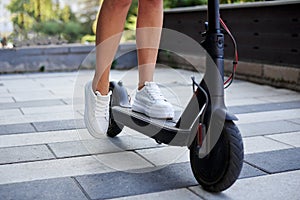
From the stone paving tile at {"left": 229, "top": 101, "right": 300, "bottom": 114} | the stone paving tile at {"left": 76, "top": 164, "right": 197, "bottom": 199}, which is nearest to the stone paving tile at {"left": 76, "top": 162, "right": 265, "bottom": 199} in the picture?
the stone paving tile at {"left": 76, "top": 164, "right": 197, "bottom": 199}

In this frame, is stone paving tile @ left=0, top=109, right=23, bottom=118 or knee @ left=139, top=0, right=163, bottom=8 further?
stone paving tile @ left=0, top=109, right=23, bottom=118

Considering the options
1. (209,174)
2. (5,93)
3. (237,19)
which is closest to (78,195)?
(209,174)

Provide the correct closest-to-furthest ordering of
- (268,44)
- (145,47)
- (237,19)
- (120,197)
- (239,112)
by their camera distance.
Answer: (120,197) < (145,47) < (239,112) < (268,44) < (237,19)

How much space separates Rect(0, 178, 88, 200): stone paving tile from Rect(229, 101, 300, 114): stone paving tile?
1547 mm

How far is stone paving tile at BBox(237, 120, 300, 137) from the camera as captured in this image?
237 cm

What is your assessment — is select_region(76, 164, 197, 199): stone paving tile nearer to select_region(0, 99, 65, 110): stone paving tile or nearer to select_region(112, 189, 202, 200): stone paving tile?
select_region(112, 189, 202, 200): stone paving tile

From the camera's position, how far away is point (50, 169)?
1.78m

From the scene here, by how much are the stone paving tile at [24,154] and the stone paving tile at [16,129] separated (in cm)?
32

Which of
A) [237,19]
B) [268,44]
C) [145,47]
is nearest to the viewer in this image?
[145,47]

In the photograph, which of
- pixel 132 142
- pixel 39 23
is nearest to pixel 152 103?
pixel 132 142

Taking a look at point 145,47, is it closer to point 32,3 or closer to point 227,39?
point 227,39

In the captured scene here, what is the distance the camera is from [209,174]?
1.50 meters

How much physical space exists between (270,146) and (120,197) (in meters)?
0.88

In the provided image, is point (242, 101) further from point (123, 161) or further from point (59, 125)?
point (123, 161)
